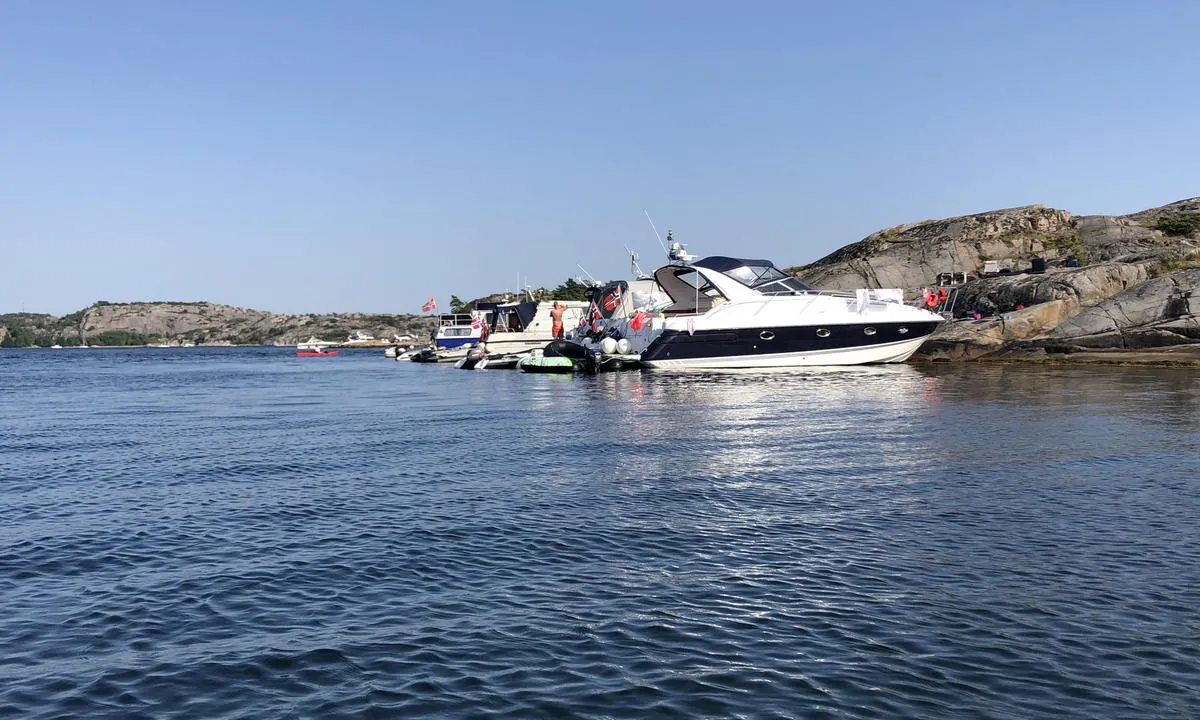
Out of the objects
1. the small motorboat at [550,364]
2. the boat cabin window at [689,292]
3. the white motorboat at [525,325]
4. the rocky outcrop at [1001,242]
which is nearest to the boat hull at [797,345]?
the boat cabin window at [689,292]

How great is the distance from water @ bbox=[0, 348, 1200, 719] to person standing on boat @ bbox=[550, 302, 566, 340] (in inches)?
1996

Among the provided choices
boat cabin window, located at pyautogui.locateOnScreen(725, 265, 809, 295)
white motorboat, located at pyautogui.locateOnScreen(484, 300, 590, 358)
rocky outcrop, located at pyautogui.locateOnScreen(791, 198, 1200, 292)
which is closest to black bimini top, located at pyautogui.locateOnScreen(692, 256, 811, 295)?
boat cabin window, located at pyautogui.locateOnScreen(725, 265, 809, 295)

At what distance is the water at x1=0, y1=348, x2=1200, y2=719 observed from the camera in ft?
21.9

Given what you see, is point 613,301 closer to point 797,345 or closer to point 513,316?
point 797,345

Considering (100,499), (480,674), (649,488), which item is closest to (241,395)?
(100,499)

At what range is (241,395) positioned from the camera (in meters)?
41.2

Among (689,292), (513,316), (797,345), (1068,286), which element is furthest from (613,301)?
(1068,286)

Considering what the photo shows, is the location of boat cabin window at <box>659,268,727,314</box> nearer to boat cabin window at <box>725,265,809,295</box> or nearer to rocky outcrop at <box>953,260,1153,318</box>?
boat cabin window at <box>725,265,809,295</box>

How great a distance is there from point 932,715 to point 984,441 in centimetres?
1413

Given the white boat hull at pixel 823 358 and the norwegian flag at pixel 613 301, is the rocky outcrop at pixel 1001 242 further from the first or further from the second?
the white boat hull at pixel 823 358

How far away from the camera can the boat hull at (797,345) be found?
44.4m

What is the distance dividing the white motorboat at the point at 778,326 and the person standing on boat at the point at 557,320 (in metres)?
24.9

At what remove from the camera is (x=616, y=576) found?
31.6ft

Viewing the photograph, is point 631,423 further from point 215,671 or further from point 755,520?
point 215,671
